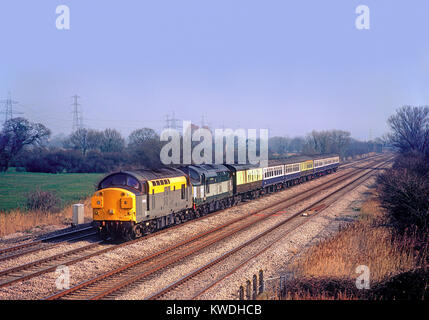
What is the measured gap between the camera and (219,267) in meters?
14.9

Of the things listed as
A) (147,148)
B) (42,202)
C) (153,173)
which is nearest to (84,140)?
(147,148)

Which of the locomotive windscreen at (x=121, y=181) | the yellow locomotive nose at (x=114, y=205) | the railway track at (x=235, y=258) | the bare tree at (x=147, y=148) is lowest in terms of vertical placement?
the railway track at (x=235, y=258)

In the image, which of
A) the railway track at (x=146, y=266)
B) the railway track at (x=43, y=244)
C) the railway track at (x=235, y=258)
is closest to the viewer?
the railway track at (x=146, y=266)

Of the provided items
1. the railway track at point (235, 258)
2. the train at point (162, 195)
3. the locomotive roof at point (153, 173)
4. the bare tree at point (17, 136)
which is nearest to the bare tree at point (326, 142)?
the bare tree at point (17, 136)

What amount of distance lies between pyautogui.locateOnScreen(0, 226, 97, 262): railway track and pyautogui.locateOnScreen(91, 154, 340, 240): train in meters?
1.94

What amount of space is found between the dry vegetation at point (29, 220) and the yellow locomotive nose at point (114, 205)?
643cm

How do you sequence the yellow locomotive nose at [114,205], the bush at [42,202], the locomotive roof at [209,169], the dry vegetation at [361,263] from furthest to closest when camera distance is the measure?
the bush at [42,202] < the locomotive roof at [209,169] < the yellow locomotive nose at [114,205] < the dry vegetation at [361,263]

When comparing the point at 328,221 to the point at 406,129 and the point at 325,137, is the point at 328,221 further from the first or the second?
the point at 325,137

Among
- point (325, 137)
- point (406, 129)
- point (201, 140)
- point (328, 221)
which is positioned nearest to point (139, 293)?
point (328, 221)

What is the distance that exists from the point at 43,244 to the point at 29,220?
662cm

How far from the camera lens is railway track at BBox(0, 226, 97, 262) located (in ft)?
54.2

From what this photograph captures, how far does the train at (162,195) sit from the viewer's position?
59.9 ft

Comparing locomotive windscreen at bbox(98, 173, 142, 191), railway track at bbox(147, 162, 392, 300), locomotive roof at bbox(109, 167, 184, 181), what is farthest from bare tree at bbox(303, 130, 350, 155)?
locomotive windscreen at bbox(98, 173, 142, 191)

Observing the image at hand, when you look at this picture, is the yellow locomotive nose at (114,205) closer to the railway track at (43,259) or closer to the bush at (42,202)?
the railway track at (43,259)
